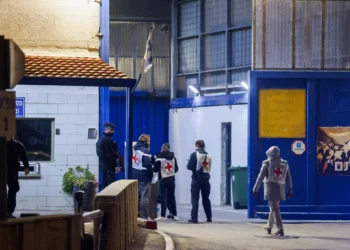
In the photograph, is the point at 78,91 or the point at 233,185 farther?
the point at 233,185

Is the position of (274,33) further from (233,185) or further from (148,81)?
(148,81)

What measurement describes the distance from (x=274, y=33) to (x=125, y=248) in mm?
10451

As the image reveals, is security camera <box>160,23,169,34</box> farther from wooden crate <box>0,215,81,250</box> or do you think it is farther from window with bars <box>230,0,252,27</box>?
wooden crate <box>0,215,81,250</box>

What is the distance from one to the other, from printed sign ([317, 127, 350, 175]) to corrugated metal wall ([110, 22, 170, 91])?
12875 mm

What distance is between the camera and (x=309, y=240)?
1816 centimetres

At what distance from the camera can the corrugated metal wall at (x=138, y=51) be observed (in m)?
35.6

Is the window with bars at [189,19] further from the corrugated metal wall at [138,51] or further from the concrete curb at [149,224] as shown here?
the concrete curb at [149,224]

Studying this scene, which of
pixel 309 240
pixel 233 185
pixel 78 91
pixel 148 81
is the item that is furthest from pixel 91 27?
pixel 148 81

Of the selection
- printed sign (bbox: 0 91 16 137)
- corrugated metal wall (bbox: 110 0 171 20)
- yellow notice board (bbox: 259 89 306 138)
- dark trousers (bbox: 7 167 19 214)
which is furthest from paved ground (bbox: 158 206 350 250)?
corrugated metal wall (bbox: 110 0 171 20)

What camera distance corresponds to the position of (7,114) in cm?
912

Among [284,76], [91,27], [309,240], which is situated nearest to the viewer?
[309,240]

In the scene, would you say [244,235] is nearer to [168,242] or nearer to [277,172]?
[277,172]

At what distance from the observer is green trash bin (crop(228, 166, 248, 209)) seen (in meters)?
28.8

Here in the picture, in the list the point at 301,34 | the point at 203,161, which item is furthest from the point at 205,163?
the point at 301,34
